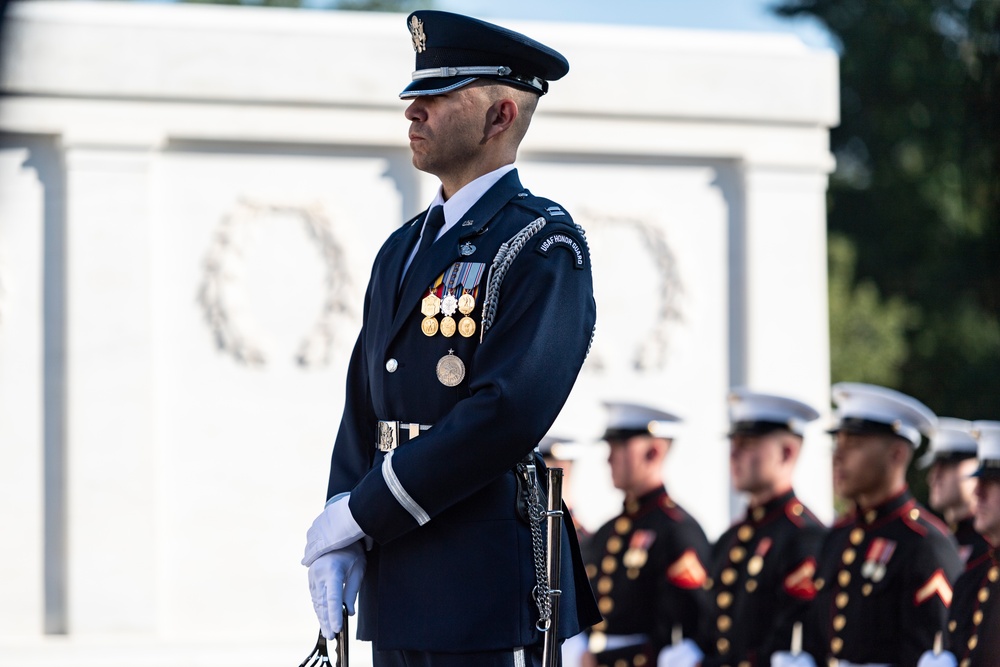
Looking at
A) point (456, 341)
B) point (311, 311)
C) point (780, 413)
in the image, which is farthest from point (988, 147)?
point (456, 341)

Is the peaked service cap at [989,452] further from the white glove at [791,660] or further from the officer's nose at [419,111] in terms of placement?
the officer's nose at [419,111]

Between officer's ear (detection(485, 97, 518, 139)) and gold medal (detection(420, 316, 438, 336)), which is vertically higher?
officer's ear (detection(485, 97, 518, 139))

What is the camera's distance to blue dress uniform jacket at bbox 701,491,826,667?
5.56 m

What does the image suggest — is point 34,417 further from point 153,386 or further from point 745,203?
point 745,203

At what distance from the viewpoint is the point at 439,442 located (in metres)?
2.46

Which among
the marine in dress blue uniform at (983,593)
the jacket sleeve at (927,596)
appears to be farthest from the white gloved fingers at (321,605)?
the jacket sleeve at (927,596)

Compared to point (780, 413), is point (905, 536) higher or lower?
lower

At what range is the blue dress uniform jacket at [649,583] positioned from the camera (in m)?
5.94

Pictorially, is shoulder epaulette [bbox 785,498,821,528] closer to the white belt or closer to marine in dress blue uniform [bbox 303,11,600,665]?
the white belt

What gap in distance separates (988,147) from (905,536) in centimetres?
1525

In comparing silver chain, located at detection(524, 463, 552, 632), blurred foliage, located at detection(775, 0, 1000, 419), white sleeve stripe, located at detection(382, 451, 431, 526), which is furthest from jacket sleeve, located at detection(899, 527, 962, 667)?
→ blurred foliage, located at detection(775, 0, 1000, 419)

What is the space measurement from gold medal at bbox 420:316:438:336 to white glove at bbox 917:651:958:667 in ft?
8.19

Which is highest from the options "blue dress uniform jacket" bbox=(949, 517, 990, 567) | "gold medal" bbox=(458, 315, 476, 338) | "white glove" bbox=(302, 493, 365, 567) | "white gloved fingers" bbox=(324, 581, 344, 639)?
"gold medal" bbox=(458, 315, 476, 338)

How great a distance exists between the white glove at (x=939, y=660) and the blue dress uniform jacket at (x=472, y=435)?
210 centimetres
